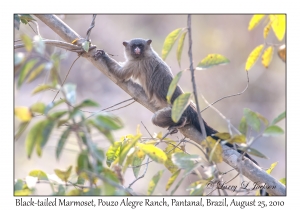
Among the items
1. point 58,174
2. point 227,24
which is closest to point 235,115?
point 227,24

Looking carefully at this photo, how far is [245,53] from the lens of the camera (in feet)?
52.4

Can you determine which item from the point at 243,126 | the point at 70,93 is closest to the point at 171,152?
the point at 243,126

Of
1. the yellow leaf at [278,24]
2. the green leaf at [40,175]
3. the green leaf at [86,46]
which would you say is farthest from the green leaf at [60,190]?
the yellow leaf at [278,24]

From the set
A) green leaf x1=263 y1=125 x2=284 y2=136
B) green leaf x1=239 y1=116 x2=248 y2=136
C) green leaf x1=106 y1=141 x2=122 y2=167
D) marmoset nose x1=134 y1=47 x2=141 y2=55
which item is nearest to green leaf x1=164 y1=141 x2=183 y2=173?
green leaf x1=106 y1=141 x2=122 y2=167

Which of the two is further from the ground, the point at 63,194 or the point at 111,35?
the point at 111,35

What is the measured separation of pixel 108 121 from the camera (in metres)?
2.37

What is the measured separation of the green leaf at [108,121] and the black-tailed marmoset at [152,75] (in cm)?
240

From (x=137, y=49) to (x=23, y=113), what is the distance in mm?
3926

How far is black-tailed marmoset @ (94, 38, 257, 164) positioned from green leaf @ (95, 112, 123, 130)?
2404 millimetres

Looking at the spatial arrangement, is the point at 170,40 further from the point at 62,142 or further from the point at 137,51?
the point at 137,51

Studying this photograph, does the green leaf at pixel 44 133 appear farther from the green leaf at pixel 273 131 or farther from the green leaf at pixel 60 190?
the green leaf at pixel 273 131

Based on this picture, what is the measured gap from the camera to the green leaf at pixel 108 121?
2.36 metres

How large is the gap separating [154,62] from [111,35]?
10478mm
